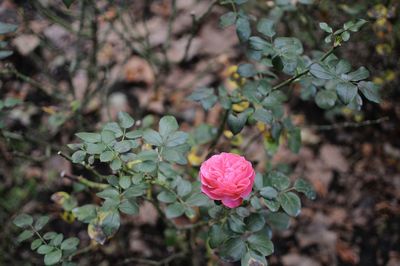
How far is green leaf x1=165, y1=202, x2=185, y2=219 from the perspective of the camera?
1.44 meters

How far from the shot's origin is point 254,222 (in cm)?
143

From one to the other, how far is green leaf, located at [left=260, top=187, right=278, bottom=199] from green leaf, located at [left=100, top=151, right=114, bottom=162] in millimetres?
499

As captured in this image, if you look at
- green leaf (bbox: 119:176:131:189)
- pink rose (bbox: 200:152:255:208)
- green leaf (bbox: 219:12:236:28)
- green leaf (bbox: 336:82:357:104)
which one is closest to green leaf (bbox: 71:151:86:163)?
green leaf (bbox: 119:176:131:189)

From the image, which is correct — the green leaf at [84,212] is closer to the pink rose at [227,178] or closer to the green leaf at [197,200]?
the green leaf at [197,200]

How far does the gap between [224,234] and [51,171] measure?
144 centimetres

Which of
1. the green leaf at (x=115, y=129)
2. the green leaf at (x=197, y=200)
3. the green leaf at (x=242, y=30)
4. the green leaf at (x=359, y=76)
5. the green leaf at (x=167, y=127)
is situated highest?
the green leaf at (x=242, y=30)

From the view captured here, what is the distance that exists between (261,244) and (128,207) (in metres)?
0.44

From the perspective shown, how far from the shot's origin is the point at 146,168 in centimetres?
131

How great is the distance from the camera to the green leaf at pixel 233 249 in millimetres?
1363

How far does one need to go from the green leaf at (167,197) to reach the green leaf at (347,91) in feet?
2.10

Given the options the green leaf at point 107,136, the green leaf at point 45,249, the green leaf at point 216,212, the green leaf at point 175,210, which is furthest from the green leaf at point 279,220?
the green leaf at point 45,249

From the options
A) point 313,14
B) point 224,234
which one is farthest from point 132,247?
point 313,14

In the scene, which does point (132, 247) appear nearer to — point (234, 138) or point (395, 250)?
point (234, 138)

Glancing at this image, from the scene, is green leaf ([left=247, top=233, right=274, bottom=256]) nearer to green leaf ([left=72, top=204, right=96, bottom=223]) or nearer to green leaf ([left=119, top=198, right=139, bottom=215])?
green leaf ([left=119, top=198, right=139, bottom=215])
